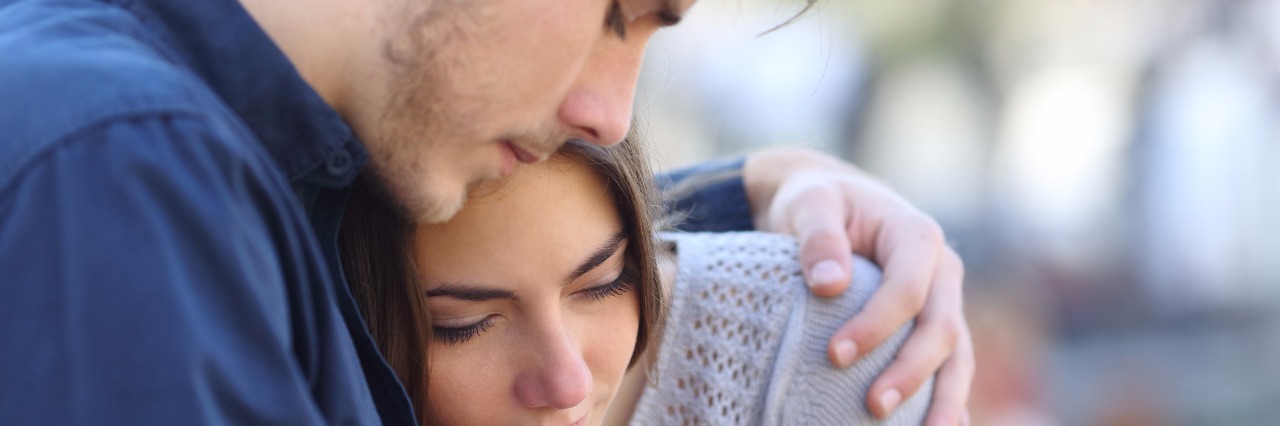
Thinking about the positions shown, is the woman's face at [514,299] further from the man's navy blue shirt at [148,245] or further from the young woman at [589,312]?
the man's navy blue shirt at [148,245]

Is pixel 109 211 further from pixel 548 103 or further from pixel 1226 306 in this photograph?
pixel 1226 306

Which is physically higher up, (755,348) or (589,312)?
Result: (589,312)

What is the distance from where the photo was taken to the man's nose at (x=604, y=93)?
5.21ft

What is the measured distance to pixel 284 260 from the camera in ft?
4.20

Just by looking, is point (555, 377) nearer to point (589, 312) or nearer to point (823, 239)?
point (589, 312)

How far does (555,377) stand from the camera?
1.86 meters

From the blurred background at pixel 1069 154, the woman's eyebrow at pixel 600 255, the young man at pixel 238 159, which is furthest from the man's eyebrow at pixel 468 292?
the blurred background at pixel 1069 154

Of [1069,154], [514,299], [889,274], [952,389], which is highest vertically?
[514,299]

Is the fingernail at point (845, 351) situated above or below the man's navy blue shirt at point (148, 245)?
below

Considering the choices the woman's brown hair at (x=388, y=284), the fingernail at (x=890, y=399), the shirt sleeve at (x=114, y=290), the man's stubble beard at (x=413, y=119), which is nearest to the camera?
the shirt sleeve at (x=114, y=290)

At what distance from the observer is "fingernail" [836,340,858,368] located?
2154 mm

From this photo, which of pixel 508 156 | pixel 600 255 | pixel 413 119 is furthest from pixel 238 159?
pixel 600 255

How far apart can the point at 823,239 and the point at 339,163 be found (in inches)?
44.2

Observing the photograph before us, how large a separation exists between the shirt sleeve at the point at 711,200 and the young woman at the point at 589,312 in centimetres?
38
